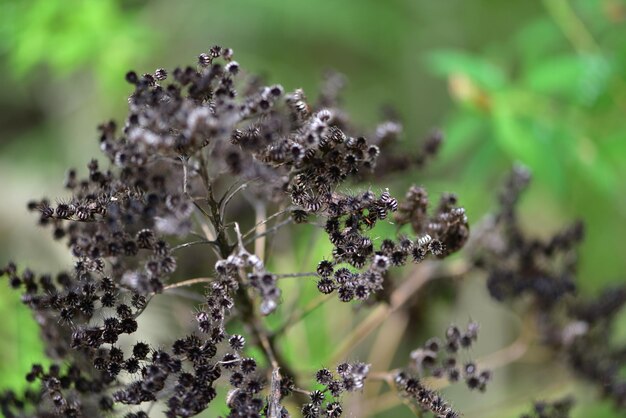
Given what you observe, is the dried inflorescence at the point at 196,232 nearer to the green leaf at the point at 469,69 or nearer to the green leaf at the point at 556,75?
the green leaf at the point at 469,69

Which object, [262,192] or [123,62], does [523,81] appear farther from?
[123,62]

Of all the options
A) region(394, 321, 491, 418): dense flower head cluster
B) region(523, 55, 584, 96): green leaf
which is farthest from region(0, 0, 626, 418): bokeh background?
region(394, 321, 491, 418): dense flower head cluster

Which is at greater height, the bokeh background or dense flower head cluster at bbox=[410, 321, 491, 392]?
the bokeh background

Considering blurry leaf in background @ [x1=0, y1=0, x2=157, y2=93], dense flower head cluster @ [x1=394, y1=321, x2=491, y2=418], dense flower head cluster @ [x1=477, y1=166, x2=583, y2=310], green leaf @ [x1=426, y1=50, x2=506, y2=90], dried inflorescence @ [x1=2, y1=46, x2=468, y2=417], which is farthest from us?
blurry leaf in background @ [x1=0, y1=0, x2=157, y2=93]

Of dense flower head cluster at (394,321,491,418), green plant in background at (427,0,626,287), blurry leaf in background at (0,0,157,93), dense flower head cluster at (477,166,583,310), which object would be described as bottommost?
dense flower head cluster at (394,321,491,418)

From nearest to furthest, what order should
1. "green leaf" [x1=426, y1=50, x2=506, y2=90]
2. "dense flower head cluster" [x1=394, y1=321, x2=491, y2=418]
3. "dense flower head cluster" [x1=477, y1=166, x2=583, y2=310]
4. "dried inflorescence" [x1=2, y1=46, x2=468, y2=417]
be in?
"dried inflorescence" [x1=2, y1=46, x2=468, y2=417], "dense flower head cluster" [x1=394, y1=321, x2=491, y2=418], "dense flower head cluster" [x1=477, y1=166, x2=583, y2=310], "green leaf" [x1=426, y1=50, x2=506, y2=90]

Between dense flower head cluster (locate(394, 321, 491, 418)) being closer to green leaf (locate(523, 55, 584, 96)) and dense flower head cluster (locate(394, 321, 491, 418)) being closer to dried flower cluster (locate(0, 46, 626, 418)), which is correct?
dried flower cluster (locate(0, 46, 626, 418))

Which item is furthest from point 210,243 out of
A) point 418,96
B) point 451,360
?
point 418,96

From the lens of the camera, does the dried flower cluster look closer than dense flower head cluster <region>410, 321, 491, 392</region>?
Yes

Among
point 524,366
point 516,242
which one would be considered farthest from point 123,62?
point 524,366
